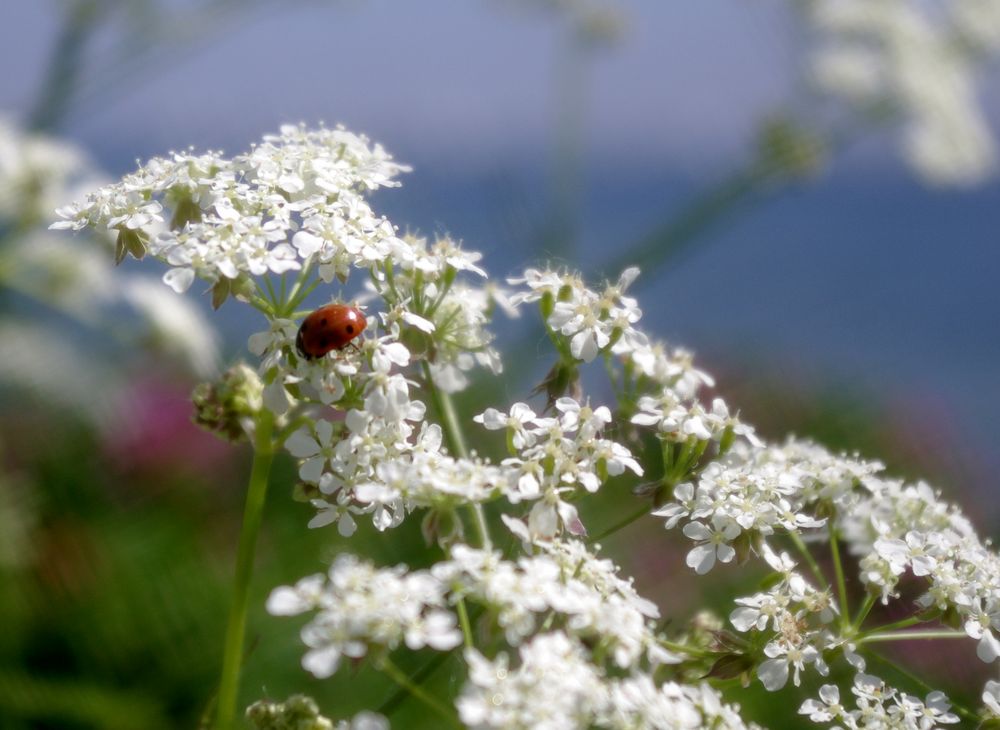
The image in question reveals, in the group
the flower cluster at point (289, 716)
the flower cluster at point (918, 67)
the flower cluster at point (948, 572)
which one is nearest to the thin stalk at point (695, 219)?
the flower cluster at point (918, 67)

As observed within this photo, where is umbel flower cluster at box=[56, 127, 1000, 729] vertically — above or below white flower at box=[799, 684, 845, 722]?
above

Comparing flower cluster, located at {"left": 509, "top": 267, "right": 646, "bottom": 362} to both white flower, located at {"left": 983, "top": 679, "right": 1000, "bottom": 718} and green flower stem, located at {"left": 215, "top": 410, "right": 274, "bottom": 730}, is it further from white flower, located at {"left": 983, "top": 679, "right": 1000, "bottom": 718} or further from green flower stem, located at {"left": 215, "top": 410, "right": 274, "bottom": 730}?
white flower, located at {"left": 983, "top": 679, "right": 1000, "bottom": 718}

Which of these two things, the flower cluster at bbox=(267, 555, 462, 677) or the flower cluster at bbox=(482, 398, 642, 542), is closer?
the flower cluster at bbox=(267, 555, 462, 677)

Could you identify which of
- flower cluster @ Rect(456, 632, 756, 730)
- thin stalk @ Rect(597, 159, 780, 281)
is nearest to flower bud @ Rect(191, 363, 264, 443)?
flower cluster @ Rect(456, 632, 756, 730)

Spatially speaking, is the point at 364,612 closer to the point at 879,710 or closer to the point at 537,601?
the point at 537,601

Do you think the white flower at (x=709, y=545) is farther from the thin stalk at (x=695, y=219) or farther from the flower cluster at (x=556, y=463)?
the thin stalk at (x=695, y=219)

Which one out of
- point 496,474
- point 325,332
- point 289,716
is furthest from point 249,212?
point 289,716

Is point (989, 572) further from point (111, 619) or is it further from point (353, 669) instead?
point (111, 619)

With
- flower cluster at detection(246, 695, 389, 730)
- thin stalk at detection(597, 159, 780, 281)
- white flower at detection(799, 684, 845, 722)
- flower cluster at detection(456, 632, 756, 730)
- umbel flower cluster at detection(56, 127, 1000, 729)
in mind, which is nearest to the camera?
flower cluster at detection(456, 632, 756, 730)

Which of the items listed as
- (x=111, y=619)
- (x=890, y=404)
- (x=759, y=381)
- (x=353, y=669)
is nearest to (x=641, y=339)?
(x=353, y=669)
